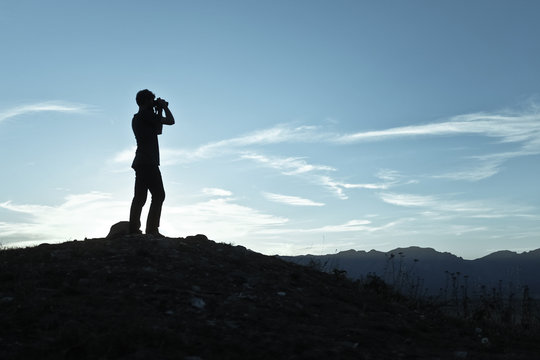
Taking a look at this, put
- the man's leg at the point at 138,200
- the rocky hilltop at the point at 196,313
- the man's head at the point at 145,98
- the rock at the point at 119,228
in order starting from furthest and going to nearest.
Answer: the rock at the point at 119,228
the man's head at the point at 145,98
the man's leg at the point at 138,200
the rocky hilltop at the point at 196,313

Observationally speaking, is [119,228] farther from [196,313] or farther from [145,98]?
[196,313]

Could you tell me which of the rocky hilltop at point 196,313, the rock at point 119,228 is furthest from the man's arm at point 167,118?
the rock at point 119,228

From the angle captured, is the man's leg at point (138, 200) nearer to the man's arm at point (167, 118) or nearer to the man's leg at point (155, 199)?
the man's leg at point (155, 199)

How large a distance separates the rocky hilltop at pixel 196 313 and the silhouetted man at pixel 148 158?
2.23 ft

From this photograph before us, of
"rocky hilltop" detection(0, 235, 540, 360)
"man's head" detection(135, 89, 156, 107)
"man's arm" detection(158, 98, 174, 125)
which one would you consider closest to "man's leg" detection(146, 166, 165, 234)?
"rocky hilltop" detection(0, 235, 540, 360)

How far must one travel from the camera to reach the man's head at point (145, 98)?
9797 millimetres

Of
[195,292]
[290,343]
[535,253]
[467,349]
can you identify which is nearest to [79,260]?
[195,292]

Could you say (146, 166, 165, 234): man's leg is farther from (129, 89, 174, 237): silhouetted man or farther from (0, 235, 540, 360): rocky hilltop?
(0, 235, 540, 360): rocky hilltop

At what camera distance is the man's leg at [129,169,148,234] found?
9.56 m

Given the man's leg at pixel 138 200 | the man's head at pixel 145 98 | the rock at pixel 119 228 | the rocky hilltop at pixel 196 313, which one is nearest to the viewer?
the rocky hilltop at pixel 196 313

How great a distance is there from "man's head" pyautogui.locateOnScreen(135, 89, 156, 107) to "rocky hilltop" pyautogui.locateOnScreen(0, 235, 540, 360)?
268 cm

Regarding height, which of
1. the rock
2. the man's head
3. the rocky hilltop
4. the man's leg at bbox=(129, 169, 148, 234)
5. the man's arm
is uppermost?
the man's head

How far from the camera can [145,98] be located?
32.2 feet

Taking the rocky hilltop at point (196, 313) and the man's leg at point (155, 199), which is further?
the man's leg at point (155, 199)
